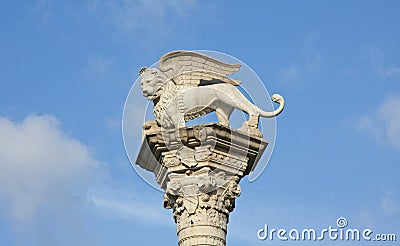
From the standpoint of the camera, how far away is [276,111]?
1970 cm

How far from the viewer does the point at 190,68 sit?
65.9ft

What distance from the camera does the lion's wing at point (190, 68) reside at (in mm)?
20031

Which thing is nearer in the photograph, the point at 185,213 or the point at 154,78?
the point at 185,213

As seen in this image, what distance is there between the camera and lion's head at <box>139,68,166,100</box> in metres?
19.8

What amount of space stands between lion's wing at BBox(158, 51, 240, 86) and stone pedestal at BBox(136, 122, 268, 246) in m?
1.31

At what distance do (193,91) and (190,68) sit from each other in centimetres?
66

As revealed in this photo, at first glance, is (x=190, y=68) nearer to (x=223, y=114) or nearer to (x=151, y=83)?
(x=151, y=83)

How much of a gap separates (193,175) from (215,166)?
0.50m

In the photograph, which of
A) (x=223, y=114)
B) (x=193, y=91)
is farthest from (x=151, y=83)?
(x=223, y=114)

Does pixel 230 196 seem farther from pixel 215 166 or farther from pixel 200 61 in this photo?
Answer: pixel 200 61

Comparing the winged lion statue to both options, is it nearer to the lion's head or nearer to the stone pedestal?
the lion's head

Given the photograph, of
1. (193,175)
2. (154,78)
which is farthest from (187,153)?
(154,78)

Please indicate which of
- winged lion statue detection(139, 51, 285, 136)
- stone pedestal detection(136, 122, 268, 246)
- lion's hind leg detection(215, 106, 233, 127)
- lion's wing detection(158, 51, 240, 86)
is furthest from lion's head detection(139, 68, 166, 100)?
lion's hind leg detection(215, 106, 233, 127)

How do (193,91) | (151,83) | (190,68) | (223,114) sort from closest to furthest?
(223,114) → (193,91) → (151,83) → (190,68)
